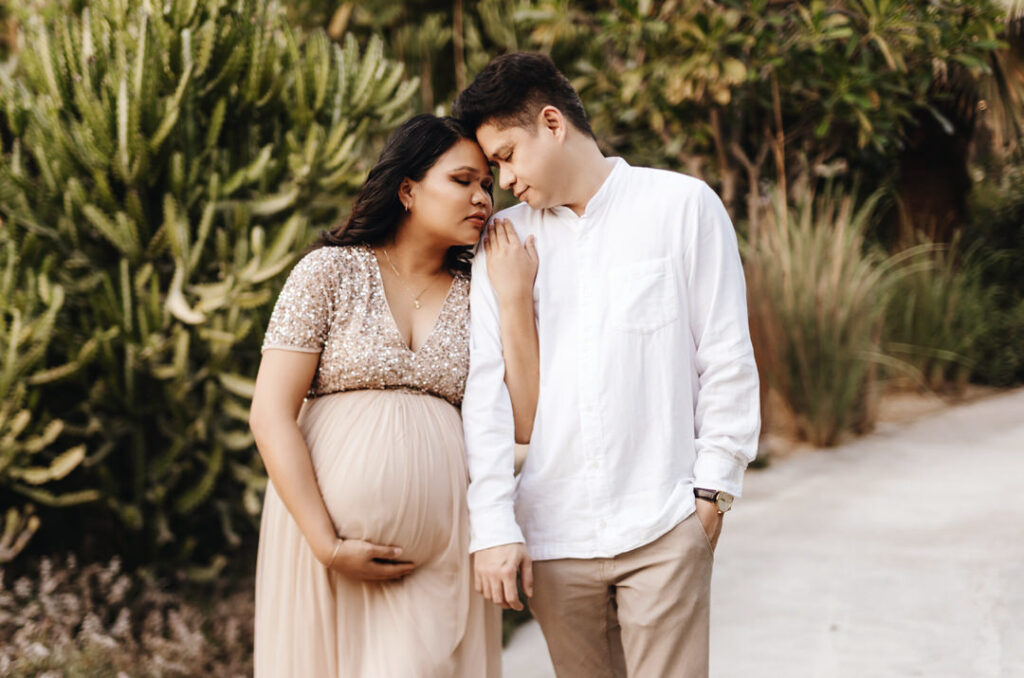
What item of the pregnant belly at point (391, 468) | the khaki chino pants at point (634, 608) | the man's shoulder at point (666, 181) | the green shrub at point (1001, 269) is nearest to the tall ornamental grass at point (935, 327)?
the green shrub at point (1001, 269)

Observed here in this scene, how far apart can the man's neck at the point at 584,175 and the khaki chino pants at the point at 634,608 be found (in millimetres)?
812

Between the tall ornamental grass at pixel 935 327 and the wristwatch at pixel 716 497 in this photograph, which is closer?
the wristwatch at pixel 716 497

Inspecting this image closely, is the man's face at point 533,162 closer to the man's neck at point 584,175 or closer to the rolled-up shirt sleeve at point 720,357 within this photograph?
the man's neck at point 584,175

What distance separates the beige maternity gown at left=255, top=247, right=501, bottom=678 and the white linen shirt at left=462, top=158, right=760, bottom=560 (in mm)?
138

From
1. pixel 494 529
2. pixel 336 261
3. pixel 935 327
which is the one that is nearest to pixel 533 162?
pixel 336 261

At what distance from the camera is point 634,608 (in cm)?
222

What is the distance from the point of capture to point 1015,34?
8688 mm

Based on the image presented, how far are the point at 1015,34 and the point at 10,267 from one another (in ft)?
28.0

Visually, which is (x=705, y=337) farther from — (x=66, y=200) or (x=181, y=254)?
(x=66, y=200)

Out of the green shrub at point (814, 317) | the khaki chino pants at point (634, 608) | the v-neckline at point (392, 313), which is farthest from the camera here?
the green shrub at point (814, 317)

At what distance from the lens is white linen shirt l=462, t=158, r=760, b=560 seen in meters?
2.21

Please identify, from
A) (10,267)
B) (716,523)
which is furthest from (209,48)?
(716,523)

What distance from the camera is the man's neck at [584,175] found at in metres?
2.35

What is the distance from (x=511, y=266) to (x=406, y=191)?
1.35ft
